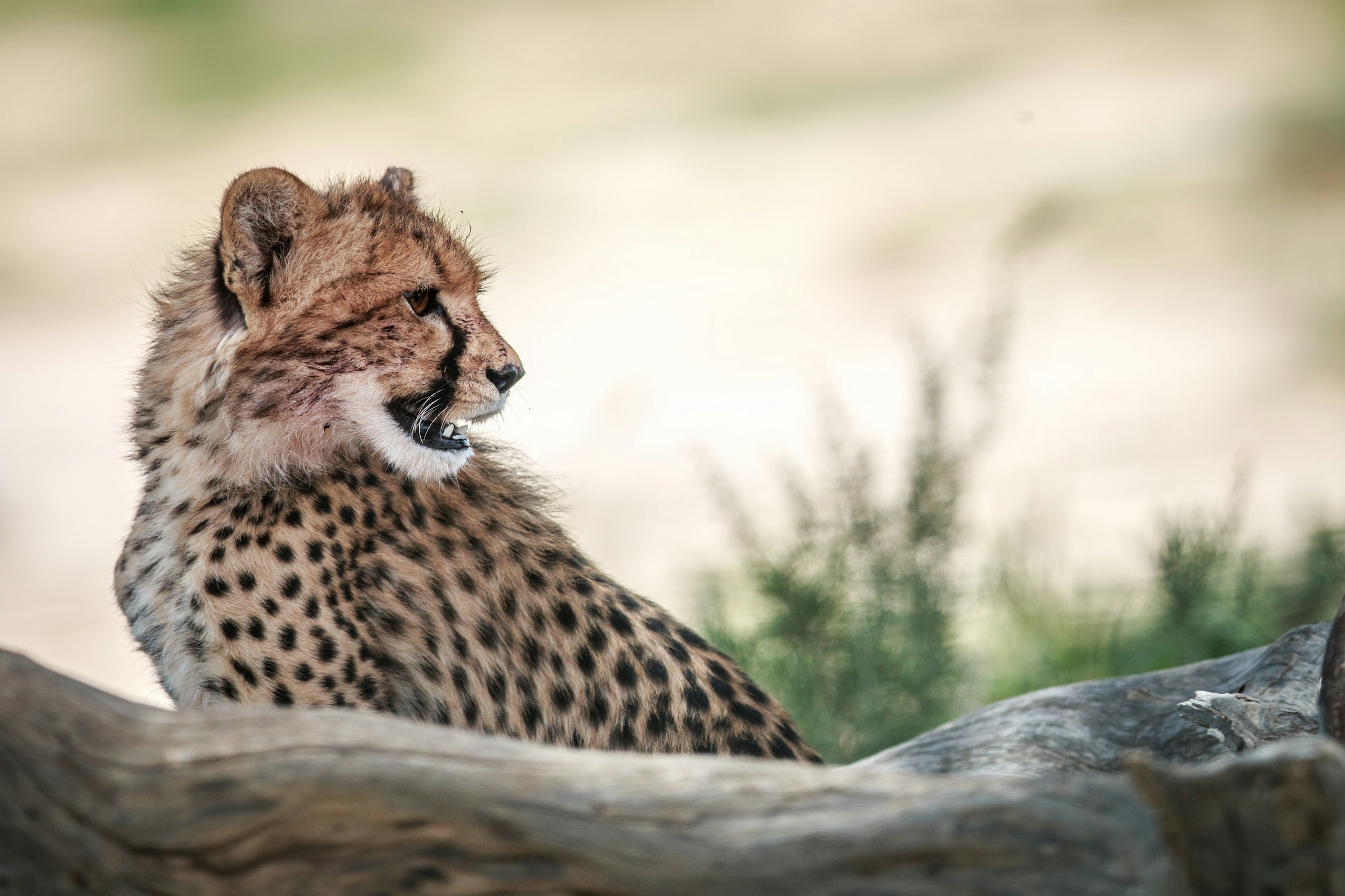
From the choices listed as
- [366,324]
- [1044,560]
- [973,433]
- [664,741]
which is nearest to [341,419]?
[366,324]

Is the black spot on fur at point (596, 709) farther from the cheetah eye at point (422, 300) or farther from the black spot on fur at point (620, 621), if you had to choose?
the cheetah eye at point (422, 300)

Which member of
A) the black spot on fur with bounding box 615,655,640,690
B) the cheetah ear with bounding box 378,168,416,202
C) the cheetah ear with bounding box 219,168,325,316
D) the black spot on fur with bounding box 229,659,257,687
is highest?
the cheetah ear with bounding box 378,168,416,202

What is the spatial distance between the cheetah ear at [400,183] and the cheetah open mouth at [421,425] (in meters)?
0.49

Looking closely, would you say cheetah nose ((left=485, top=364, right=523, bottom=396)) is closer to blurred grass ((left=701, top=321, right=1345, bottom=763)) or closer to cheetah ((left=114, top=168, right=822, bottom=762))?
cheetah ((left=114, top=168, right=822, bottom=762))

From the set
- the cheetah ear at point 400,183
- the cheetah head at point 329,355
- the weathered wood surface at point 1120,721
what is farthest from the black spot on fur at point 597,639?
the cheetah ear at point 400,183

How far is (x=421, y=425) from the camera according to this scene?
2.33 meters

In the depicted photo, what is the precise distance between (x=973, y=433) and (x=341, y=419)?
90.4 inches

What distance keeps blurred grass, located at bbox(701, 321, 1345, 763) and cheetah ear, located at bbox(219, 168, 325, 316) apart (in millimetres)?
1975

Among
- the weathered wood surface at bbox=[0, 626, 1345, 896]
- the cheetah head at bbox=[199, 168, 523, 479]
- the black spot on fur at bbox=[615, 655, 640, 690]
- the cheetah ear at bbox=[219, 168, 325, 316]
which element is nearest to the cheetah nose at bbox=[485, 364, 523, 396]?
the cheetah head at bbox=[199, 168, 523, 479]

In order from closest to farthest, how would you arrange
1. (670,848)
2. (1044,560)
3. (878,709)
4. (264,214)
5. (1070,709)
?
(670,848) → (264,214) → (1070,709) → (878,709) → (1044,560)

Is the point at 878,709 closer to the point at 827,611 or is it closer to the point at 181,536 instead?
the point at 827,611

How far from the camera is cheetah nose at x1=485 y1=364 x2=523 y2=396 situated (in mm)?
2340

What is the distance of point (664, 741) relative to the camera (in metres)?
2.37

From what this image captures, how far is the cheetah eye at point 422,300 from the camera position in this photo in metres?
2.38
